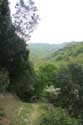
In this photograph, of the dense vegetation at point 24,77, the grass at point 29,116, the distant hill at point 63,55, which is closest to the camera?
the grass at point 29,116

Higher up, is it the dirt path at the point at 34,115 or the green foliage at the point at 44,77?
the green foliage at the point at 44,77

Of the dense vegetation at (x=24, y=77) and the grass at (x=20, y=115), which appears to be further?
the dense vegetation at (x=24, y=77)

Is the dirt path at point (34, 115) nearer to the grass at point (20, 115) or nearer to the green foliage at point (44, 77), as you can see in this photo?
the grass at point (20, 115)

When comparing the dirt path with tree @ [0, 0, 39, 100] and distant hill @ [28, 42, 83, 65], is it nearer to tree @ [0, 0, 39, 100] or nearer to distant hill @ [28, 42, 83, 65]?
tree @ [0, 0, 39, 100]

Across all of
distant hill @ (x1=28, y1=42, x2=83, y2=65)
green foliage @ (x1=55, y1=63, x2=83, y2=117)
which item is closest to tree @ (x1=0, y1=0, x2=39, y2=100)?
green foliage @ (x1=55, y1=63, x2=83, y2=117)

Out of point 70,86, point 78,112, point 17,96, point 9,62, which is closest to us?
point 78,112

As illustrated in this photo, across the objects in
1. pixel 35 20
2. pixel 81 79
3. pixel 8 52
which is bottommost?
pixel 81 79

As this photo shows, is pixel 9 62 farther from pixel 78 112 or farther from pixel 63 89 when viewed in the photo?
pixel 78 112

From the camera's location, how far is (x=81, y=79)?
69.7ft

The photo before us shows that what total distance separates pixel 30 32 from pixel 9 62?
99.7 inches

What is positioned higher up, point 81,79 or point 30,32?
point 30,32

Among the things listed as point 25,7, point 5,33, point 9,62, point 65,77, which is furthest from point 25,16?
point 65,77

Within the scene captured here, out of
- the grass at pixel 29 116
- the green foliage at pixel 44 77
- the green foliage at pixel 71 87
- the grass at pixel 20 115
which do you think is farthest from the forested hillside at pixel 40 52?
the grass at pixel 29 116

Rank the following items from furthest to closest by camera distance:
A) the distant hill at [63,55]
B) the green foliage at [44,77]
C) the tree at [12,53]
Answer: the distant hill at [63,55] < the green foliage at [44,77] < the tree at [12,53]
